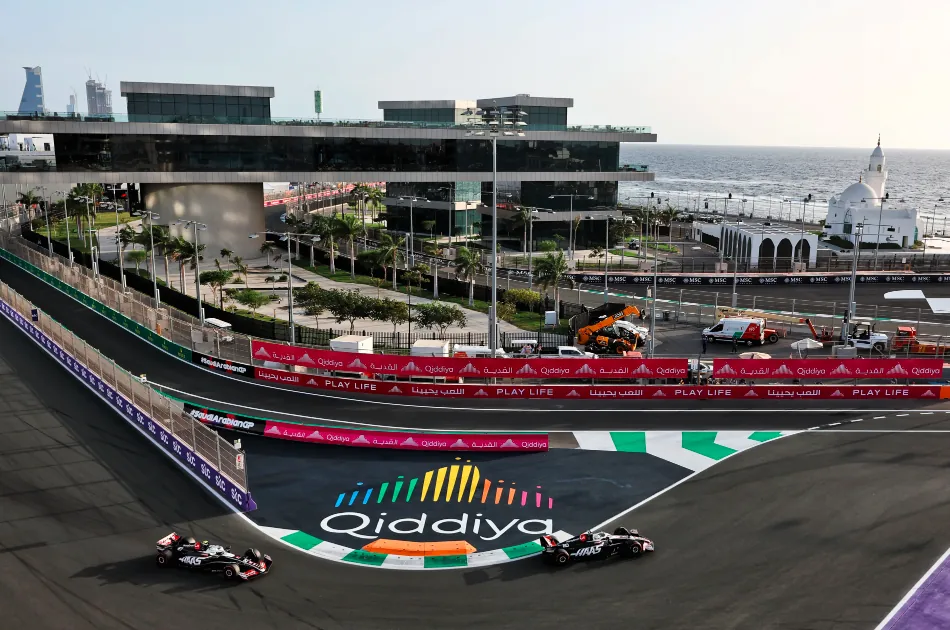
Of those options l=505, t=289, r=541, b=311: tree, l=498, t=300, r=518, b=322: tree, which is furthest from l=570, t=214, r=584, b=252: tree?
l=498, t=300, r=518, b=322: tree

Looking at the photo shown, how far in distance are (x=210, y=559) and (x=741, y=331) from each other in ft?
130

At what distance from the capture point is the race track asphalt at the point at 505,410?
3859 cm

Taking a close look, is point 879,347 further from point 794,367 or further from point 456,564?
point 456,564

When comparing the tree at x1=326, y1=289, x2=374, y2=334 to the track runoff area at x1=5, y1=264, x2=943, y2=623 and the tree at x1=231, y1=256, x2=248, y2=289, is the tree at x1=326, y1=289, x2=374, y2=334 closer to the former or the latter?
the track runoff area at x1=5, y1=264, x2=943, y2=623

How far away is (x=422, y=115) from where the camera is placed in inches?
4759

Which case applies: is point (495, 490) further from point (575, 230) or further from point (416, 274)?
point (575, 230)

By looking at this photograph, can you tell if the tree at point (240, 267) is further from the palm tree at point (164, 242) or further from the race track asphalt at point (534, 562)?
the race track asphalt at point (534, 562)

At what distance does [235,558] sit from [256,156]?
6625 centimetres

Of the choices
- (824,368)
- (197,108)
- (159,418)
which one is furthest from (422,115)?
(159,418)

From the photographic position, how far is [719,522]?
27.9m

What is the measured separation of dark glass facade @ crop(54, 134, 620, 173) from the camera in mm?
78375

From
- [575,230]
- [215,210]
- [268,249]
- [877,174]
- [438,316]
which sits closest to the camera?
[438,316]

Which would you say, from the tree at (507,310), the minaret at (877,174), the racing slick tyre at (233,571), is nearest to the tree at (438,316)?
the tree at (507,310)

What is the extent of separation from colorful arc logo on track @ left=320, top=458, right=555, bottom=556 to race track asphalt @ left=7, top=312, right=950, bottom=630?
1809mm
